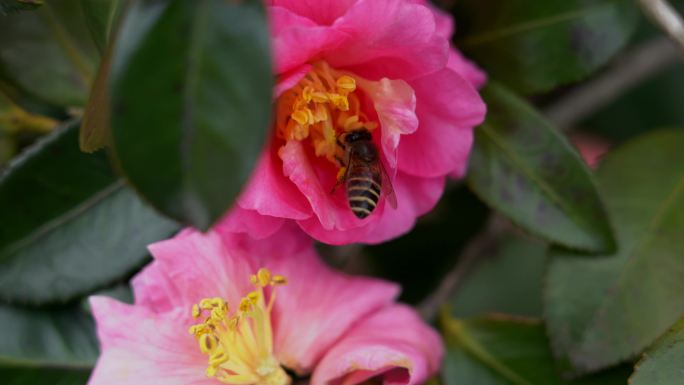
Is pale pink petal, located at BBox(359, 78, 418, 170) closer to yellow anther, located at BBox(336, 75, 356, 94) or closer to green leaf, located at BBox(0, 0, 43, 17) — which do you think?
yellow anther, located at BBox(336, 75, 356, 94)

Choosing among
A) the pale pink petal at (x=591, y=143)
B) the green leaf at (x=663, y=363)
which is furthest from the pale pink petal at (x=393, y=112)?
the pale pink petal at (x=591, y=143)

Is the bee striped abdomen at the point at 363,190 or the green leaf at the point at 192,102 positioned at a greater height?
the green leaf at the point at 192,102

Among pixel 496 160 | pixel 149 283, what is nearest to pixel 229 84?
pixel 149 283

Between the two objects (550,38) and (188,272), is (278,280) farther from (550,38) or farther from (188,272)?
(550,38)

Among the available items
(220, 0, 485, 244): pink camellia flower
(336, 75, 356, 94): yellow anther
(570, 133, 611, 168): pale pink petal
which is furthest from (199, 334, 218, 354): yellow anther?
(570, 133, 611, 168): pale pink petal

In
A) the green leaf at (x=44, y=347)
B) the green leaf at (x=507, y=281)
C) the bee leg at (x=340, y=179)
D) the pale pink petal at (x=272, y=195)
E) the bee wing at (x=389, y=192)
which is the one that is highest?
the pale pink petal at (x=272, y=195)

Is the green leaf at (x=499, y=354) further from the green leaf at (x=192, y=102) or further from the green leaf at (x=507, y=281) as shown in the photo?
the green leaf at (x=192, y=102)

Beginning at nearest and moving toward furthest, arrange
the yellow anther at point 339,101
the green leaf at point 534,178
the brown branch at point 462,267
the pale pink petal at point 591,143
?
the yellow anther at point 339,101 → the green leaf at point 534,178 → the brown branch at point 462,267 → the pale pink petal at point 591,143
